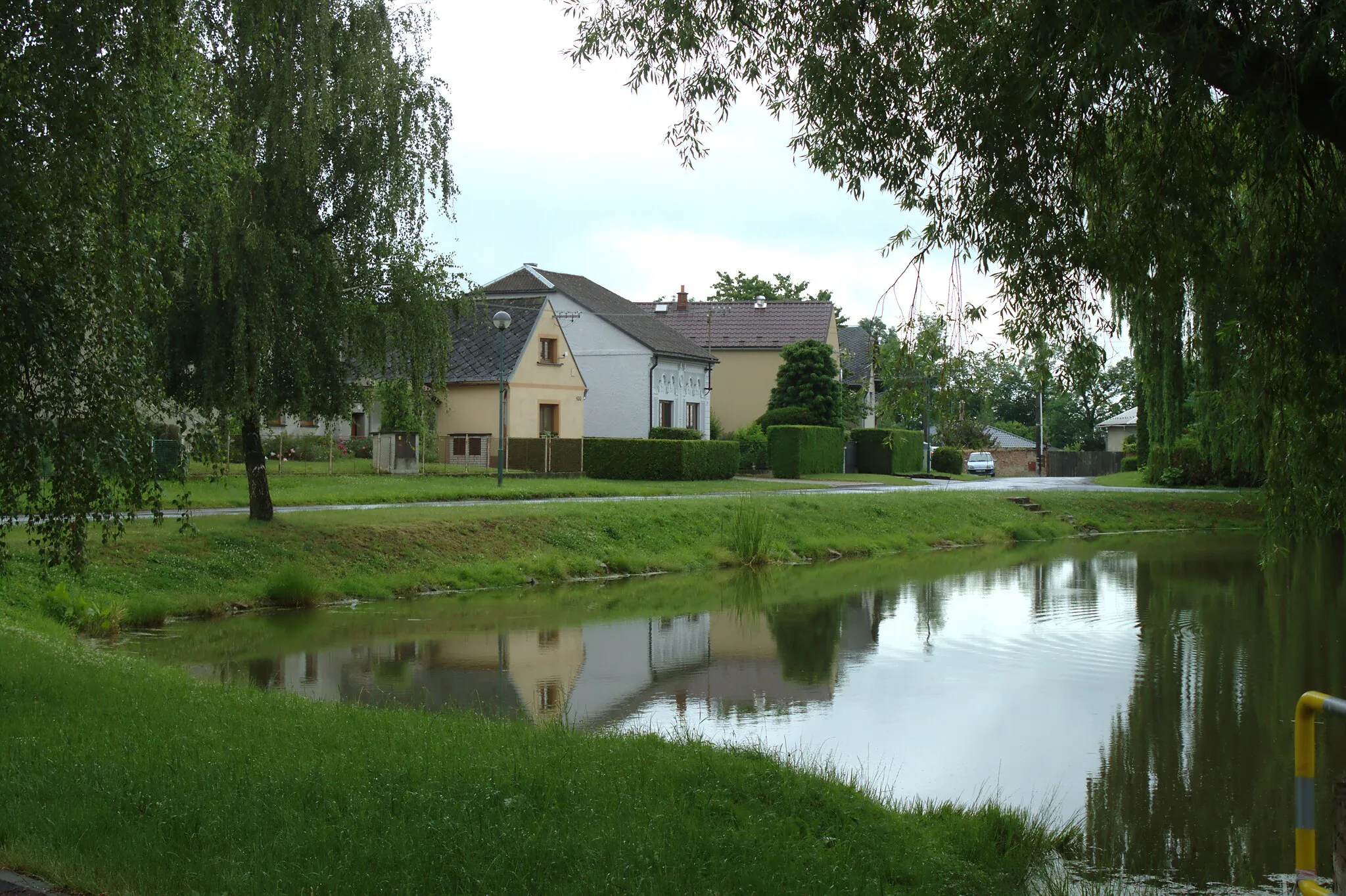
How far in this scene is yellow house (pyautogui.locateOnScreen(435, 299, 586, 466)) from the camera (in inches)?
1747

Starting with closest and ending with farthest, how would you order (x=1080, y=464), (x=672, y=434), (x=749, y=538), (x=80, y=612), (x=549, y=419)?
(x=80, y=612), (x=749, y=538), (x=672, y=434), (x=549, y=419), (x=1080, y=464)

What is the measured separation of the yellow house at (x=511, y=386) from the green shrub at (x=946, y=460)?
841 inches

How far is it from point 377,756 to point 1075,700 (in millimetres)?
8663

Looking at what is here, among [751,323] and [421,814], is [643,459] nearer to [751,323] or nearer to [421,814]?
[751,323]

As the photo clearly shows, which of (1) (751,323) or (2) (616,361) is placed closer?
(2) (616,361)

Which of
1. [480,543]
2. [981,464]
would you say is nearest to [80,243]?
[480,543]

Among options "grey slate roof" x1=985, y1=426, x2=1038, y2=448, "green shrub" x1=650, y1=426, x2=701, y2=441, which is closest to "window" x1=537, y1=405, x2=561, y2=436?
"green shrub" x1=650, y1=426, x2=701, y2=441

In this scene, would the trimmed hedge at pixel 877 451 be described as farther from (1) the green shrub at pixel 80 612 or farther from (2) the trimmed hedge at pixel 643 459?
(1) the green shrub at pixel 80 612

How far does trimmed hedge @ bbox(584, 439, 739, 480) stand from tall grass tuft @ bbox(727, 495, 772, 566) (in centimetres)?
1162

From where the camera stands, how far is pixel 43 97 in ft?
25.7

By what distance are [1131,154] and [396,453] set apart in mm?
30766

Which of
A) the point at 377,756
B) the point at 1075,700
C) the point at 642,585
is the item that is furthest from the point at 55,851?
the point at 642,585

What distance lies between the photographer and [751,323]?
64688mm

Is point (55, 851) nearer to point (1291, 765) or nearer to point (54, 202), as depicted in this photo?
point (54, 202)
